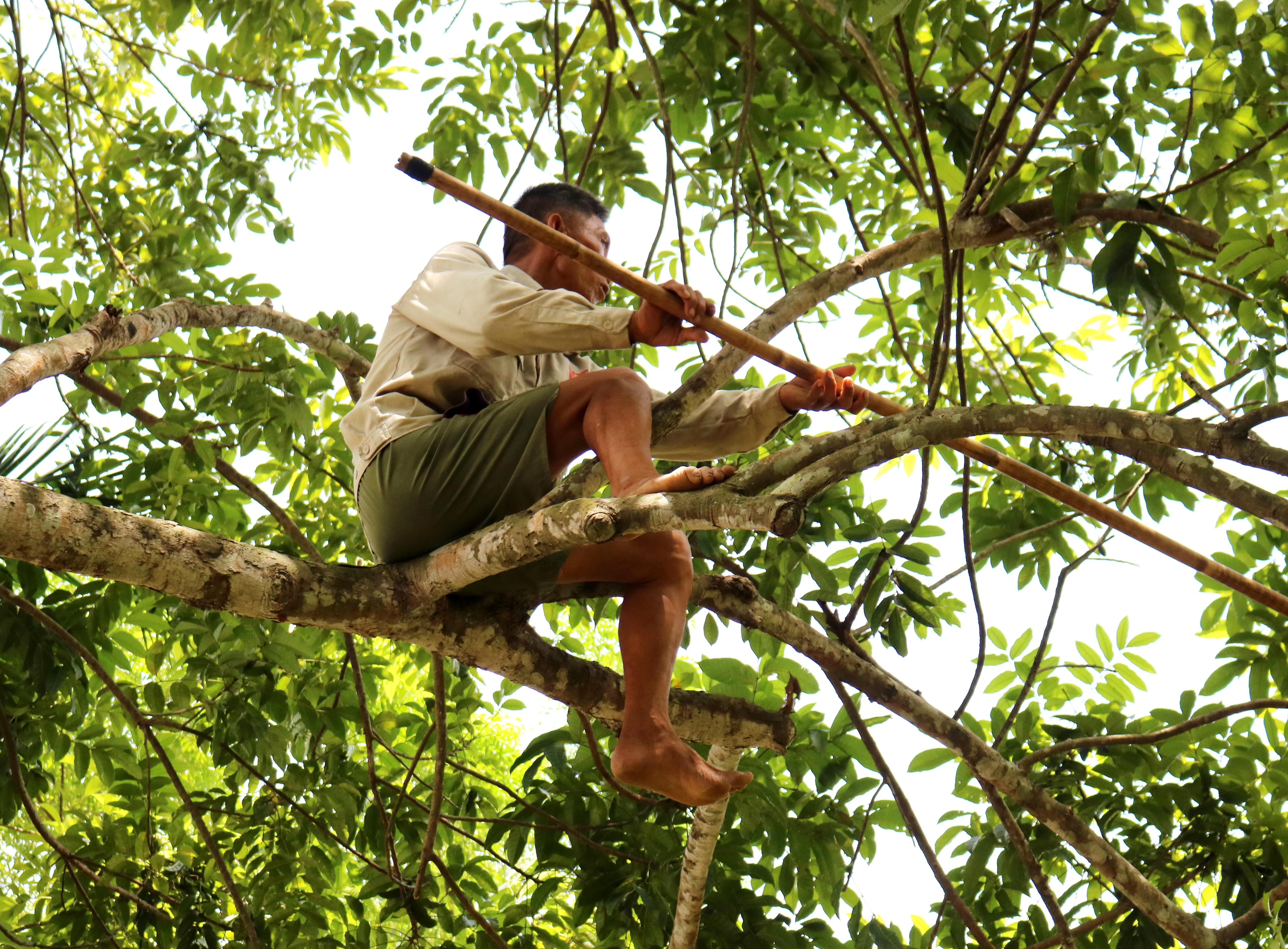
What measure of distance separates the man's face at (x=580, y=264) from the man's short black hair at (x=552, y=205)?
20mm

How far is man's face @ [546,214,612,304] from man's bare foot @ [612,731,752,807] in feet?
3.24

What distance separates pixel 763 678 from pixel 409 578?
156 centimetres

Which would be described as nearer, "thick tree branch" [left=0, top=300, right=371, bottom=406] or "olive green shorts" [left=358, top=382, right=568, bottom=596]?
"olive green shorts" [left=358, top=382, right=568, bottom=596]

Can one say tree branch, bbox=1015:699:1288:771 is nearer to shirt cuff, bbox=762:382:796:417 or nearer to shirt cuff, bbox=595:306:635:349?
shirt cuff, bbox=762:382:796:417

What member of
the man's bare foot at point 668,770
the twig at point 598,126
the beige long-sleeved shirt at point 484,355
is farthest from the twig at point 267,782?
the twig at point 598,126

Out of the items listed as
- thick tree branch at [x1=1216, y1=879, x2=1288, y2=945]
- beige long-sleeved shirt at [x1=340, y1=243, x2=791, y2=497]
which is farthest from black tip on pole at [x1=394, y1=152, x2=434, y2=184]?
thick tree branch at [x1=1216, y1=879, x2=1288, y2=945]

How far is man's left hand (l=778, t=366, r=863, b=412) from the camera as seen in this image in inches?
92.7

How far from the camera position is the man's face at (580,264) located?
2.54 meters

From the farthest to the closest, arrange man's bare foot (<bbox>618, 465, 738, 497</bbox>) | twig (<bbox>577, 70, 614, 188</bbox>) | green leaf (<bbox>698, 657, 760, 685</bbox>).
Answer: green leaf (<bbox>698, 657, 760, 685</bbox>) < twig (<bbox>577, 70, 614, 188</bbox>) < man's bare foot (<bbox>618, 465, 738, 497</bbox>)

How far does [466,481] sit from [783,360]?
0.67 meters

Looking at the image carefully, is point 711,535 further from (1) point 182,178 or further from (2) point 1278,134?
(1) point 182,178

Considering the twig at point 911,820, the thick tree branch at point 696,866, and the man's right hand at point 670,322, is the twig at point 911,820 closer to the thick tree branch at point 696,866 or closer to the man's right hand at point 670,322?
the thick tree branch at point 696,866

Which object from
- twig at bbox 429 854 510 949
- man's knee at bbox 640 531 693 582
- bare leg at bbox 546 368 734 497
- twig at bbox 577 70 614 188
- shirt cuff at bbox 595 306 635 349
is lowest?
twig at bbox 429 854 510 949

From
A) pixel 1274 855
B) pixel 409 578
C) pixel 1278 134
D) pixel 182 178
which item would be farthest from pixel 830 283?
pixel 182 178
